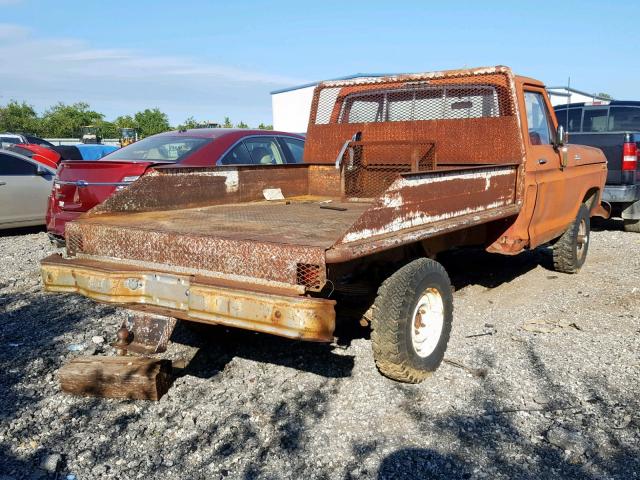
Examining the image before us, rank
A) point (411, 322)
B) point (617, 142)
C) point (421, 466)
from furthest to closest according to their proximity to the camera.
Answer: point (617, 142)
point (411, 322)
point (421, 466)

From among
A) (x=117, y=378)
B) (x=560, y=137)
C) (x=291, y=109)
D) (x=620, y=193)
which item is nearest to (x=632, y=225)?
(x=620, y=193)

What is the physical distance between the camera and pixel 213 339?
4.73 m

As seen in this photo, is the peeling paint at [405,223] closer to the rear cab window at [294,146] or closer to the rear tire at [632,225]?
the rear cab window at [294,146]

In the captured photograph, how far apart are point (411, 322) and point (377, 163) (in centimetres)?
250

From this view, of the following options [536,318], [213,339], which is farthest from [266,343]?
[536,318]

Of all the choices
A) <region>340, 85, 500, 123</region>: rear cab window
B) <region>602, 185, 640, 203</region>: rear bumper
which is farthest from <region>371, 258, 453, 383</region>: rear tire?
<region>602, 185, 640, 203</region>: rear bumper

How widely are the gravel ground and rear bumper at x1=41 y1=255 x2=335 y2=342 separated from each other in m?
0.63

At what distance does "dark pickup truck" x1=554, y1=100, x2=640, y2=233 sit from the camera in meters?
8.66

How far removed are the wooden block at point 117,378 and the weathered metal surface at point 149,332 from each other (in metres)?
0.11

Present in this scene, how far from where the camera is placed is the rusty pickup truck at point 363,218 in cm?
317

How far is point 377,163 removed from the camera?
5.89 metres

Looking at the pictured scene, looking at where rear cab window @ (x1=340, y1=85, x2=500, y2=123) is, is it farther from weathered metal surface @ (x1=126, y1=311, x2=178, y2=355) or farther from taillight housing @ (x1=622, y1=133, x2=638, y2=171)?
taillight housing @ (x1=622, y1=133, x2=638, y2=171)

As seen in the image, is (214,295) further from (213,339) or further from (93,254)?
(213,339)

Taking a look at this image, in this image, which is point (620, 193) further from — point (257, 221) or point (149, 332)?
point (149, 332)
